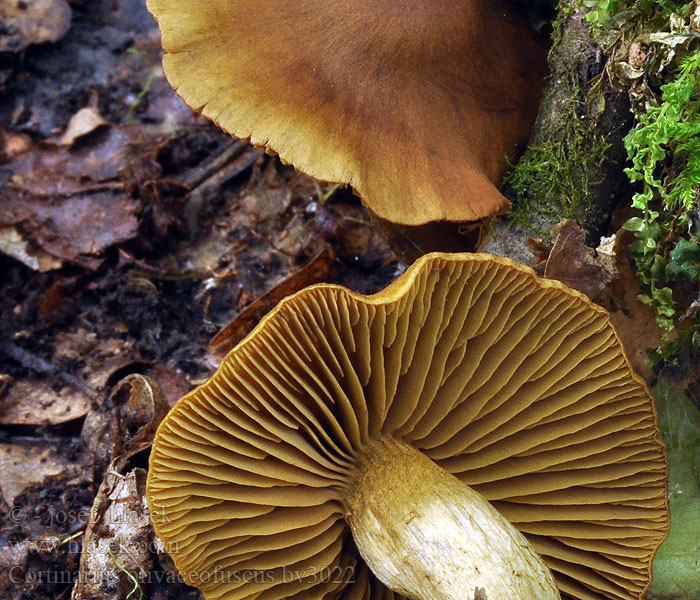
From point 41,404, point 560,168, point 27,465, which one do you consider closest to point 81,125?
point 41,404

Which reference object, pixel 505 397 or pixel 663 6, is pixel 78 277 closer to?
pixel 505 397

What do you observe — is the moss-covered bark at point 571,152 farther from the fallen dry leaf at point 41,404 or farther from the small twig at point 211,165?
the fallen dry leaf at point 41,404

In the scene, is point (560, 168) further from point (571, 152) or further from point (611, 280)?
point (611, 280)

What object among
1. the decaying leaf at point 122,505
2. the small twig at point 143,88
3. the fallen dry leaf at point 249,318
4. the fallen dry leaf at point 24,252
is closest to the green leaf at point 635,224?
the fallen dry leaf at point 249,318

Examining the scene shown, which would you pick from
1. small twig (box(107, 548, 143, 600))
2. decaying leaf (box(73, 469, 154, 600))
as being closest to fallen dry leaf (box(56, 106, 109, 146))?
decaying leaf (box(73, 469, 154, 600))

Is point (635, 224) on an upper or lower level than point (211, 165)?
upper

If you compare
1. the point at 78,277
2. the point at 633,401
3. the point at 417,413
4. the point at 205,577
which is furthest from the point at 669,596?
the point at 78,277
